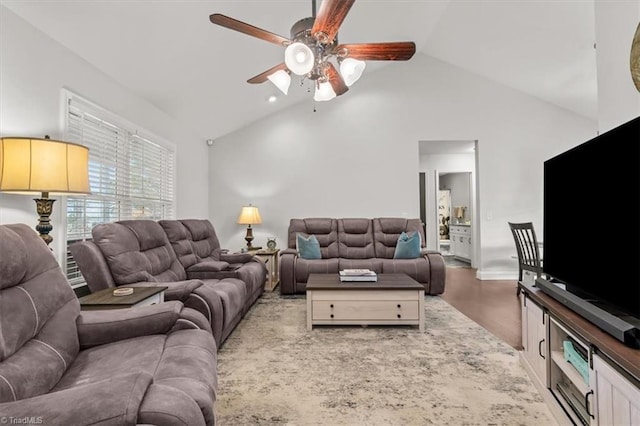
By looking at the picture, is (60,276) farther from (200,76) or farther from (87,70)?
(200,76)

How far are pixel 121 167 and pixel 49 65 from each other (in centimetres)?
109

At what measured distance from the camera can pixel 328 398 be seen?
192cm

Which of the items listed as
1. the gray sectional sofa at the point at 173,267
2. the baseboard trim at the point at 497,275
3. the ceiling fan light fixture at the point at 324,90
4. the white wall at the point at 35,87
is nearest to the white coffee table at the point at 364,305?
the gray sectional sofa at the point at 173,267

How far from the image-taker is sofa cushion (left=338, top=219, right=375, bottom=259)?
479 centimetres

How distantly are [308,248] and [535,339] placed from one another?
9.73 feet

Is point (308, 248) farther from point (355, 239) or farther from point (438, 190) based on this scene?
point (438, 190)

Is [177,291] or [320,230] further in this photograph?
[320,230]

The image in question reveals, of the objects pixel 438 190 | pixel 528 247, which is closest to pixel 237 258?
pixel 528 247

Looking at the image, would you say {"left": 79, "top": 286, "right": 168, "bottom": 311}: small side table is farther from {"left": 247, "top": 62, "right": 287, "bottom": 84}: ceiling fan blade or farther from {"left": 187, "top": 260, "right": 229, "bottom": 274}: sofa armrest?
{"left": 247, "top": 62, "right": 287, "bottom": 84}: ceiling fan blade

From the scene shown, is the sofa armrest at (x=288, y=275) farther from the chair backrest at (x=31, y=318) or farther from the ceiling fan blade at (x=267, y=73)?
the chair backrest at (x=31, y=318)

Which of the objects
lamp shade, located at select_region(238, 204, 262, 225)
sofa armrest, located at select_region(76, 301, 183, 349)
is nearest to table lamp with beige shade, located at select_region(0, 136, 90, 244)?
sofa armrest, located at select_region(76, 301, 183, 349)

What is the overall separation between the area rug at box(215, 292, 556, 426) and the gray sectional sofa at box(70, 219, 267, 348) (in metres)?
0.40

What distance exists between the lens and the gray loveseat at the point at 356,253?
13.9 feet

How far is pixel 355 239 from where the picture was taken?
4883mm
